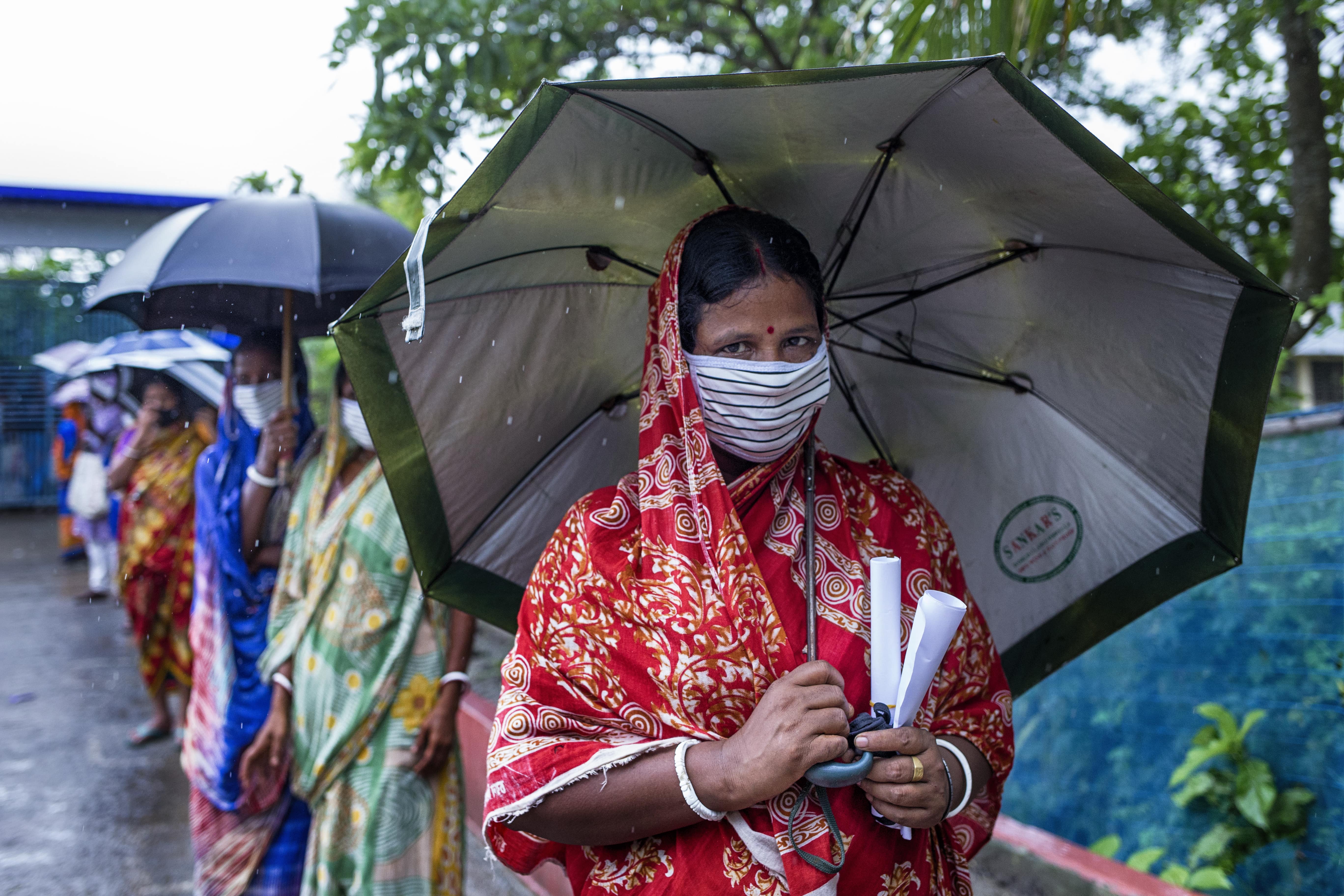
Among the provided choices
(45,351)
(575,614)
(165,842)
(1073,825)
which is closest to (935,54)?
(575,614)

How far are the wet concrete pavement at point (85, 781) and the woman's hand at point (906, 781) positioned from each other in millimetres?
2775

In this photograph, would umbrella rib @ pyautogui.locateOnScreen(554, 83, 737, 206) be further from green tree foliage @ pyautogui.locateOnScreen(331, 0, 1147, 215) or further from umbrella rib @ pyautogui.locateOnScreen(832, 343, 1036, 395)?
green tree foliage @ pyautogui.locateOnScreen(331, 0, 1147, 215)

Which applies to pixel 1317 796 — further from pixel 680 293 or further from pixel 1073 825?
pixel 680 293

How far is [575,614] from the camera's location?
177cm

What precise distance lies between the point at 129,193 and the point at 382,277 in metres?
8.63

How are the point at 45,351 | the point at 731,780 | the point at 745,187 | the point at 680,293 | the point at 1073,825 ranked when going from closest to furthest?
the point at 731,780
the point at 680,293
the point at 745,187
the point at 1073,825
the point at 45,351

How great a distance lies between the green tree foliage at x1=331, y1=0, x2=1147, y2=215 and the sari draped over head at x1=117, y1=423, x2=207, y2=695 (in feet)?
6.30

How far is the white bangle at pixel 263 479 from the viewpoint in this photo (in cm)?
366

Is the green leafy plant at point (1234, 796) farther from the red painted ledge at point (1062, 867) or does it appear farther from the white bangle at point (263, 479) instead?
the white bangle at point (263, 479)

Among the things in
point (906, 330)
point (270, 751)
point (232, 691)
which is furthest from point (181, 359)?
point (906, 330)

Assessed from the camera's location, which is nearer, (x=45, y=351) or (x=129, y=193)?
(x=129, y=193)

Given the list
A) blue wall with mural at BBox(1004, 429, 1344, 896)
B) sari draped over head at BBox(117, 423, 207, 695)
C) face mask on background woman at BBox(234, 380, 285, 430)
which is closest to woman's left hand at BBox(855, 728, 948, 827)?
blue wall with mural at BBox(1004, 429, 1344, 896)

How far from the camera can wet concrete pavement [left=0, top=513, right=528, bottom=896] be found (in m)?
4.79

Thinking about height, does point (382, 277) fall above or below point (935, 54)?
below
